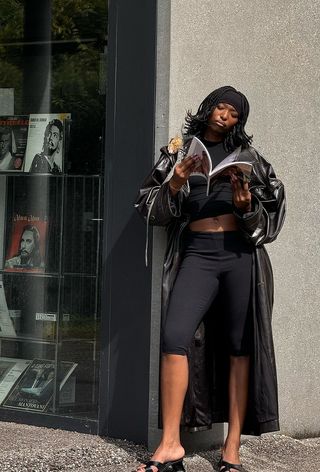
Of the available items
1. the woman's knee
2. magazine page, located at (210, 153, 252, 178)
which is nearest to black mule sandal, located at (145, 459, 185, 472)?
the woman's knee

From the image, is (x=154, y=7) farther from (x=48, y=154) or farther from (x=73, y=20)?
(x=48, y=154)

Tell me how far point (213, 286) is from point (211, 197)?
0.45 metres

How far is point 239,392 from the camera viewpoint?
5.58 metres

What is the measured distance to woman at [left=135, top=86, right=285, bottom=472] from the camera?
5.33m

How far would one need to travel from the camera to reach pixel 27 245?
6426 mm

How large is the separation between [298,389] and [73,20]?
8.84 feet

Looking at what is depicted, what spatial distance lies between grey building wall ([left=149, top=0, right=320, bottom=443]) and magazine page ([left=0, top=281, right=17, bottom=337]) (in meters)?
1.62

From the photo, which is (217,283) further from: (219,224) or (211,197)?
(211,197)

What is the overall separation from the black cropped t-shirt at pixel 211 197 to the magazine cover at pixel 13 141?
1.38 m

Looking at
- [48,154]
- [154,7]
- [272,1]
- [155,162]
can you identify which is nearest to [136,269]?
[155,162]

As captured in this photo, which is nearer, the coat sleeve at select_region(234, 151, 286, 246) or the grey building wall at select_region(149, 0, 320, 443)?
the coat sleeve at select_region(234, 151, 286, 246)

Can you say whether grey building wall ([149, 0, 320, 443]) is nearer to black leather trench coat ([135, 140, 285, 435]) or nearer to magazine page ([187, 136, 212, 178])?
black leather trench coat ([135, 140, 285, 435])

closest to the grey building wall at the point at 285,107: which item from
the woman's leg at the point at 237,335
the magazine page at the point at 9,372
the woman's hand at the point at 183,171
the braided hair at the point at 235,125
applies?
the braided hair at the point at 235,125

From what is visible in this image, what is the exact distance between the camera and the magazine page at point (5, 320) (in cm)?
649
